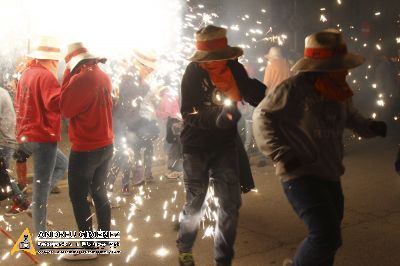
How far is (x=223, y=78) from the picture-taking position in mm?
4230

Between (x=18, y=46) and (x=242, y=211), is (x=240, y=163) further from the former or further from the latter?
(x=18, y=46)

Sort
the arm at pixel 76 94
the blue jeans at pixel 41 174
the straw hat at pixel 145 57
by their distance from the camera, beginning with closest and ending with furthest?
1. the arm at pixel 76 94
2. the blue jeans at pixel 41 174
3. the straw hat at pixel 145 57

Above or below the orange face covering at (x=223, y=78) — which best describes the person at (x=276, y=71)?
below

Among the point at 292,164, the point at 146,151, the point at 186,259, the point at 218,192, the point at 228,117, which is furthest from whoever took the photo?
the point at 146,151

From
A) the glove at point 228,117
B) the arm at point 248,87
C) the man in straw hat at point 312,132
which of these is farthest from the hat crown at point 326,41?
the glove at point 228,117

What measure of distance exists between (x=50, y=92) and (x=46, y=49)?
477 millimetres

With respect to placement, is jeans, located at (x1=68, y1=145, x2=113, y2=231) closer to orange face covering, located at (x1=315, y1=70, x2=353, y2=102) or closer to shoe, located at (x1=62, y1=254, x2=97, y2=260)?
shoe, located at (x1=62, y1=254, x2=97, y2=260)

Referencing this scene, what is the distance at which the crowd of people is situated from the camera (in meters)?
3.65

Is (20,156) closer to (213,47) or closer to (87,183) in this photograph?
(87,183)

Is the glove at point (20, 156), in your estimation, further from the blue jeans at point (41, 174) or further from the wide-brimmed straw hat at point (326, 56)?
the wide-brimmed straw hat at point (326, 56)

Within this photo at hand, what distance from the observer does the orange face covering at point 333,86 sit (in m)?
3.69

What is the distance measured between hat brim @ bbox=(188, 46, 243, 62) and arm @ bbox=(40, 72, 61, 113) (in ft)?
5.00

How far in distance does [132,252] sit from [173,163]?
144 inches

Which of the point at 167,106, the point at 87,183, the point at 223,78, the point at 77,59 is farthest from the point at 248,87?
the point at 167,106
